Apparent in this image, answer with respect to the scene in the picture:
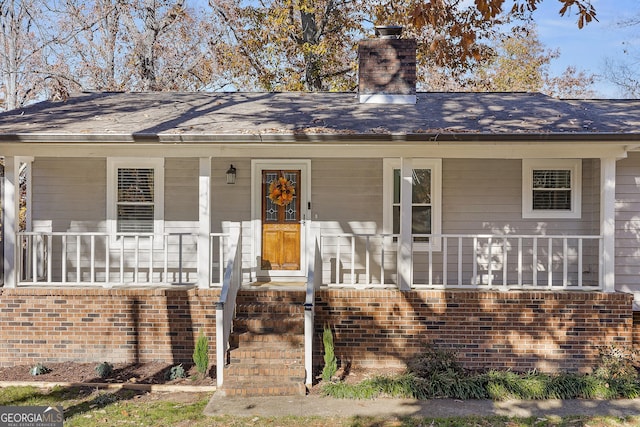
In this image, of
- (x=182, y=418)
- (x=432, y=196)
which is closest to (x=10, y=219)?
(x=182, y=418)

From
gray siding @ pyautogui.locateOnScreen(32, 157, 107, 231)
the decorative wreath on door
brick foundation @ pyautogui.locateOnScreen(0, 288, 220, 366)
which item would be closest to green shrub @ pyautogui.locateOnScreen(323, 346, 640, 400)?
brick foundation @ pyautogui.locateOnScreen(0, 288, 220, 366)

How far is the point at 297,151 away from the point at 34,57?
53.4 ft

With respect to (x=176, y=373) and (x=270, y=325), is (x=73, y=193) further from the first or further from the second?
(x=270, y=325)

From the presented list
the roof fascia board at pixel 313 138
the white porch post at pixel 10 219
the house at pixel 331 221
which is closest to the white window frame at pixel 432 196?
the house at pixel 331 221

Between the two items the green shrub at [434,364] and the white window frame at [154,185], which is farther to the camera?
Answer: the white window frame at [154,185]

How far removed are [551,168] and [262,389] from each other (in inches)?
235

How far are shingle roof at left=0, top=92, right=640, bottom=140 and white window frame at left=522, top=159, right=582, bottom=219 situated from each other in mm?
872

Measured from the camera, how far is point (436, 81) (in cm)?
2238

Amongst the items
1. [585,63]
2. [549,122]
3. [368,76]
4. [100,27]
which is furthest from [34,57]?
[585,63]

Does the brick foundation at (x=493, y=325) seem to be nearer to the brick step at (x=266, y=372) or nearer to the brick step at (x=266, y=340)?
the brick step at (x=266, y=340)

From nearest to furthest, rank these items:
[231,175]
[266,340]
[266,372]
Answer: [266,372]
[266,340]
[231,175]

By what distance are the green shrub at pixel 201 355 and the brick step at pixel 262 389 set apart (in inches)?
25.4

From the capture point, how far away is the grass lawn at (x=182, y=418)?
18.6 ft

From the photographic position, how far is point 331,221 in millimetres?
9172
